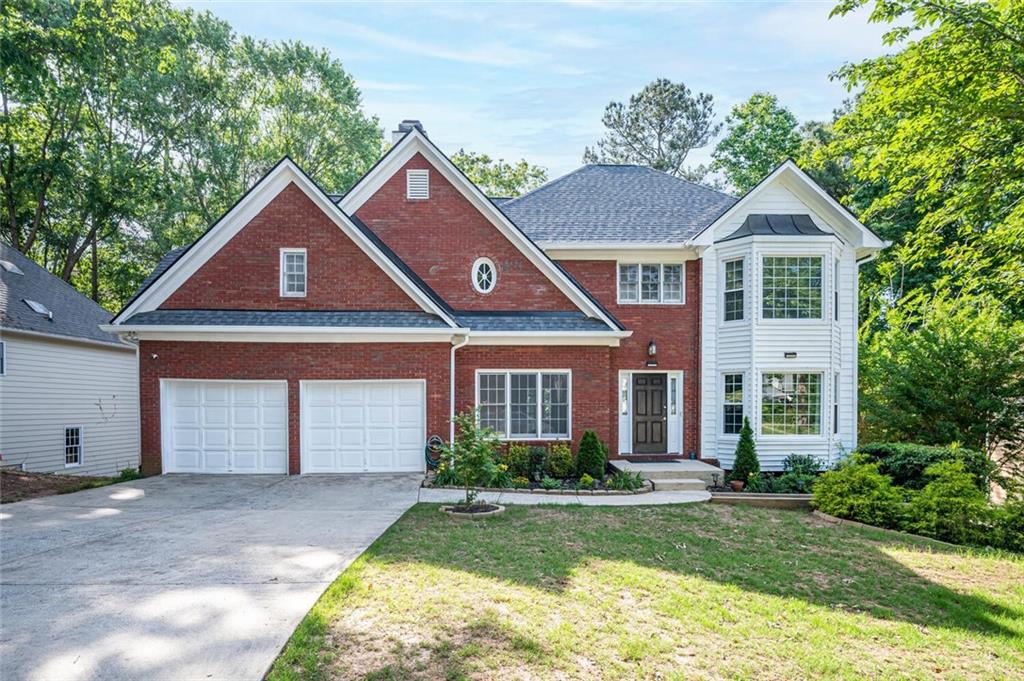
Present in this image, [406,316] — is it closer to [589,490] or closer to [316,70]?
[589,490]

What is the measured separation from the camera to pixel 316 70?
107 ft

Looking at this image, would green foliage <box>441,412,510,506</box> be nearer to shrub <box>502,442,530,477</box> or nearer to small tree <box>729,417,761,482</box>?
shrub <box>502,442,530,477</box>

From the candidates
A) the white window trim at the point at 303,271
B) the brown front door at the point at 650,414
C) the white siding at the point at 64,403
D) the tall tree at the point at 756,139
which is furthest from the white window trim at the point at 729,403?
the tall tree at the point at 756,139

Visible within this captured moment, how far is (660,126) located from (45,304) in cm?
3395

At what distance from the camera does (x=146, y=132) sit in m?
27.6

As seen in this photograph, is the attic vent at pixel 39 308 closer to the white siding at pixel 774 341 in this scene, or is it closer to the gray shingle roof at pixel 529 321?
the gray shingle roof at pixel 529 321

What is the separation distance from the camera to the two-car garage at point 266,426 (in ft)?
41.5

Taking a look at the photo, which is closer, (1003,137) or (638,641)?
(638,641)

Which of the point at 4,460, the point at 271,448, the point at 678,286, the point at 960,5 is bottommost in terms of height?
the point at 4,460

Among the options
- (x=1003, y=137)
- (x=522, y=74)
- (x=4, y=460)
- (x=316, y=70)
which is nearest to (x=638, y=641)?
(x=1003, y=137)

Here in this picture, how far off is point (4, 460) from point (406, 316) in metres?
12.4

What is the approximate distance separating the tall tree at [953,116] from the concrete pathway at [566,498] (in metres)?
6.65

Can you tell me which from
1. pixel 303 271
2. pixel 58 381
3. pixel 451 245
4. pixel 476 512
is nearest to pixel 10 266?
pixel 58 381

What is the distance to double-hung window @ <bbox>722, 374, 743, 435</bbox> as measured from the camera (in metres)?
14.3
